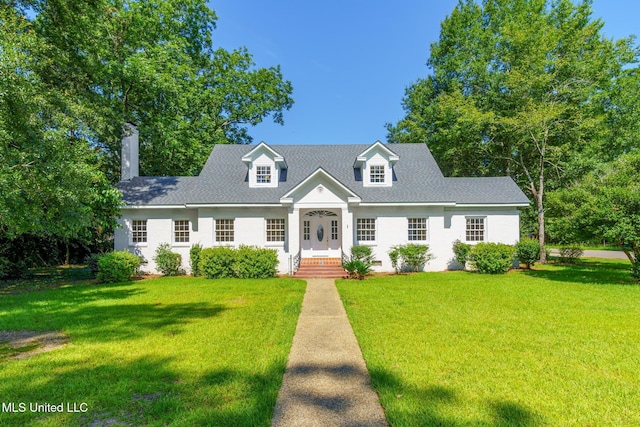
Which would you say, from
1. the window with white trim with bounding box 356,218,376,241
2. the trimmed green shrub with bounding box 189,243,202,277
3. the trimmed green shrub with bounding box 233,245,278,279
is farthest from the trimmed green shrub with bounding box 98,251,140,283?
the window with white trim with bounding box 356,218,376,241

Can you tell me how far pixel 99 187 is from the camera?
13.9m

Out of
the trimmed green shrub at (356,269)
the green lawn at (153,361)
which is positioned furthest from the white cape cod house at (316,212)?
the green lawn at (153,361)

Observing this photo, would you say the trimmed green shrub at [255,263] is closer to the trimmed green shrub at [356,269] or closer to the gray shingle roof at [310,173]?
the gray shingle roof at [310,173]

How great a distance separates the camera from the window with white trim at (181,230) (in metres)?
16.7

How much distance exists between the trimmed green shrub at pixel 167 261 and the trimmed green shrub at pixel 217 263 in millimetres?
2138

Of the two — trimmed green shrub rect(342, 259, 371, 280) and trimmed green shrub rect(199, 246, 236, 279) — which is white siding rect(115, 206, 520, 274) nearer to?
trimmed green shrub rect(199, 246, 236, 279)

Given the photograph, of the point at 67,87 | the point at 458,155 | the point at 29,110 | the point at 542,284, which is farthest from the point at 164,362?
the point at 458,155

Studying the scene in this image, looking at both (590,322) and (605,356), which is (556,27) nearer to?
(590,322)

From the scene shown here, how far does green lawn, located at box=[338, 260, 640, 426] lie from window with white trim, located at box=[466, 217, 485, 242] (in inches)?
257

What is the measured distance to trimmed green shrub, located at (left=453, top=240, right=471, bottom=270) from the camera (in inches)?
621

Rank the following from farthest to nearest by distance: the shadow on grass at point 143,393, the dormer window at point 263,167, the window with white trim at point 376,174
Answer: the window with white trim at point 376,174 → the dormer window at point 263,167 → the shadow on grass at point 143,393

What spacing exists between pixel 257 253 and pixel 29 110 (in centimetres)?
982

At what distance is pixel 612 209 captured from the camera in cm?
1161

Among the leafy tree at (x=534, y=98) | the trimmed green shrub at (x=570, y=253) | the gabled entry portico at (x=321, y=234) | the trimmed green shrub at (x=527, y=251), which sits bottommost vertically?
the trimmed green shrub at (x=570, y=253)
